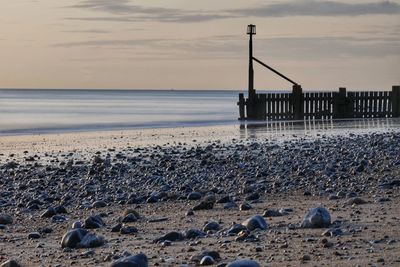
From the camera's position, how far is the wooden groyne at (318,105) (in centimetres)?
3241

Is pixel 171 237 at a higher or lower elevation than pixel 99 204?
higher

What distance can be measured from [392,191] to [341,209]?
5.96 feet

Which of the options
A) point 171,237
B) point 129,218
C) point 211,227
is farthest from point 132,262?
point 129,218

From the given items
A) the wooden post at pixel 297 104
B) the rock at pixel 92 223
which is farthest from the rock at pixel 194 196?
the wooden post at pixel 297 104

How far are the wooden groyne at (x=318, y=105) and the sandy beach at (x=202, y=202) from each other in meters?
12.1

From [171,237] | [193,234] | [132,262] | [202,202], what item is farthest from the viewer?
[202,202]

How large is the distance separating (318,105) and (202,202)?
25302mm

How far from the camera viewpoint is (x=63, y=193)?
11516 mm

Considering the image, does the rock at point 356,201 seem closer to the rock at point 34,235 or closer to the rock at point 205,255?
the rock at point 205,255

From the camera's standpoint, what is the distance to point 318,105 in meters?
34.0

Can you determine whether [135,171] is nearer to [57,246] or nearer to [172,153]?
[172,153]

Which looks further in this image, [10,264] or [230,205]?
[230,205]

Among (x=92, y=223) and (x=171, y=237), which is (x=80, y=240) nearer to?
(x=171, y=237)

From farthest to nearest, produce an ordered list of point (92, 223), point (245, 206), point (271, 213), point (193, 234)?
point (245, 206)
point (271, 213)
point (92, 223)
point (193, 234)
